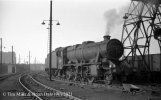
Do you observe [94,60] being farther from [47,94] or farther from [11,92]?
[11,92]

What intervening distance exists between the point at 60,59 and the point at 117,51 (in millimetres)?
11274

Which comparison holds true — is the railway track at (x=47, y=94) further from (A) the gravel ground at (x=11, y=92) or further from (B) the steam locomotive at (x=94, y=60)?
(B) the steam locomotive at (x=94, y=60)

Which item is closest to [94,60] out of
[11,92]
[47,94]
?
[47,94]

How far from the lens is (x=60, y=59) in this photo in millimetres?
30250

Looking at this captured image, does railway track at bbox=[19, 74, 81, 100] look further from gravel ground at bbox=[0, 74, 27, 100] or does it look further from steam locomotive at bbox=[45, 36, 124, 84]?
steam locomotive at bbox=[45, 36, 124, 84]

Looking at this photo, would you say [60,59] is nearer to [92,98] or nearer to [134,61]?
[134,61]

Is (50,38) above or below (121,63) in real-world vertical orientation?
above

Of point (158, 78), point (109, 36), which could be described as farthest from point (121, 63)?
point (158, 78)

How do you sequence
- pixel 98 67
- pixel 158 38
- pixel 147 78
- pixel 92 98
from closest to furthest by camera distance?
pixel 92 98 < pixel 98 67 < pixel 147 78 < pixel 158 38

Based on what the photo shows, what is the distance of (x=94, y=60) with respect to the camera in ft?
70.7

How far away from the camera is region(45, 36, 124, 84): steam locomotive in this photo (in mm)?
19953

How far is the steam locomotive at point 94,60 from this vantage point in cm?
1995

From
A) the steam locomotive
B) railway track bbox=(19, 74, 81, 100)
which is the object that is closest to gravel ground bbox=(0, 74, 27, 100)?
railway track bbox=(19, 74, 81, 100)

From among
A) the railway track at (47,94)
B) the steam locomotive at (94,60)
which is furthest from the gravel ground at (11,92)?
the steam locomotive at (94,60)
